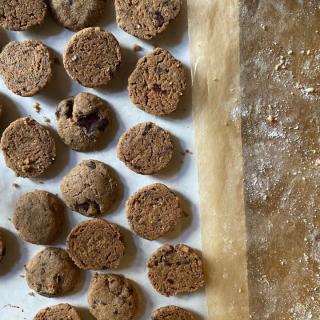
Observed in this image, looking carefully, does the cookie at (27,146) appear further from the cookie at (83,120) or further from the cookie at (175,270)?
the cookie at (175,270)

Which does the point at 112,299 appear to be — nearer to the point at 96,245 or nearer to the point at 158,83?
the point at 96,245

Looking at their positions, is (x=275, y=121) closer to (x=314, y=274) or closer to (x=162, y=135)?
(x=162, y=135)

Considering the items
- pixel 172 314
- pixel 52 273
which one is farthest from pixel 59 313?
pixel 172 314

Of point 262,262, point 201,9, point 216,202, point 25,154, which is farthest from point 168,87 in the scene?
point 262,262

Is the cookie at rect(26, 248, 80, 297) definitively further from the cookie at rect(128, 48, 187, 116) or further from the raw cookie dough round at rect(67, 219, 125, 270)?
the cookie at rect(128, 48, 187, 116)

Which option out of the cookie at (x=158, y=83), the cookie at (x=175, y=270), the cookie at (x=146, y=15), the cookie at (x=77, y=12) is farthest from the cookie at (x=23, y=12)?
the cookie at (x=175, y=270)
